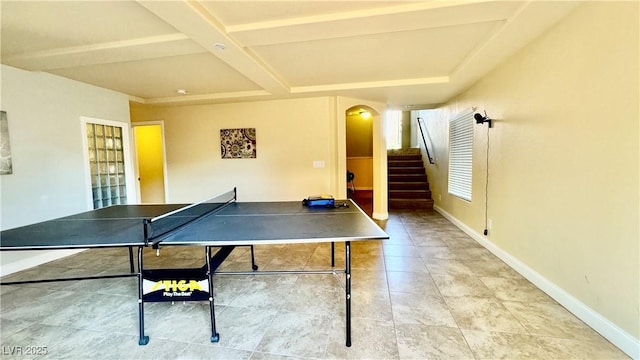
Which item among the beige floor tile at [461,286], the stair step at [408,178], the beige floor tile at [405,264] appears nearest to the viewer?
the beige floor tile at [461,286]

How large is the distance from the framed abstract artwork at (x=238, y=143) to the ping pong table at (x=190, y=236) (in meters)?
2.61

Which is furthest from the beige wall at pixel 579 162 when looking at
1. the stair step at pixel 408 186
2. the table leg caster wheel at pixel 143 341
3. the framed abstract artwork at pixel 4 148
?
the framed abstract artwork at pixel 4 148

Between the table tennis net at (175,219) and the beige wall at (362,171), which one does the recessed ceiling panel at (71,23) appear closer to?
the table tennis net at (175,219)

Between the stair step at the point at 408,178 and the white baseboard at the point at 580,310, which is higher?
the stair step at the point at 408,178

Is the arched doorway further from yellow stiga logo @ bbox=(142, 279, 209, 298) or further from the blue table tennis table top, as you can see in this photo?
yellow stiga logo @ bbox=(142, 279, 209, 298)

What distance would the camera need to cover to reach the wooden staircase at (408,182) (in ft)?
20.4

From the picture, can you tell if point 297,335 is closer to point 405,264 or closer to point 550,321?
point 405,264

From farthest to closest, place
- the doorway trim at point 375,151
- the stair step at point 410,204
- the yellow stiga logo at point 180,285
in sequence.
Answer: the stair step at point 410,204 < the doorway trim at point 375,151 < the yellow stiga logo at point 180,285

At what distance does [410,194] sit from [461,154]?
7.36 feet

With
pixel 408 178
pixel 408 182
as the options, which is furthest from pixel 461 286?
pixel 408 178

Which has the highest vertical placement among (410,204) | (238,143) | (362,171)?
(238,143)

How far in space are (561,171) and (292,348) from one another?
244 cm

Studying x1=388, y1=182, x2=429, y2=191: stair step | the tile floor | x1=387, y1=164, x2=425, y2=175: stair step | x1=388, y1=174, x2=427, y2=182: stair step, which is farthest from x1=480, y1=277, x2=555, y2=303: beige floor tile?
x1=387, y1=164, x2=425, y2=175: stair step

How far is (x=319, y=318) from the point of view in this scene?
1.99 metres
